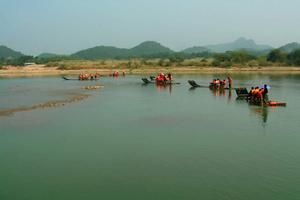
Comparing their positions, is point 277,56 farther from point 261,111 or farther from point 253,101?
point 261,111

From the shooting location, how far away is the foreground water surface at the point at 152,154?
1130cm

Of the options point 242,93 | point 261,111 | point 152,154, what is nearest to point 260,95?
point 261,111

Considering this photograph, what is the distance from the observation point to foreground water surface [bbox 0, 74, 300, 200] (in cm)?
1130

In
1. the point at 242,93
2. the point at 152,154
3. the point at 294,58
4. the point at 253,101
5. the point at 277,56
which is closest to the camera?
the point at 152,154

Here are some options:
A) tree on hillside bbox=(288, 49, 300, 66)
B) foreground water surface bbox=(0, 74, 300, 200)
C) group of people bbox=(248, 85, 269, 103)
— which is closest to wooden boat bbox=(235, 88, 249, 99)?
group of people bbox=(248, 85, 269, 103)

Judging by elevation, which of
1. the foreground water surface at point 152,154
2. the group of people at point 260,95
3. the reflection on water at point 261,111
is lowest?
the reflection on water at point 261,111

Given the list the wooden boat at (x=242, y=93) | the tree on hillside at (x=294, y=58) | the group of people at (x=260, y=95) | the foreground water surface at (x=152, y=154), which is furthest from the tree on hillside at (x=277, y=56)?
the foreground water surface at (x=152, y=154)

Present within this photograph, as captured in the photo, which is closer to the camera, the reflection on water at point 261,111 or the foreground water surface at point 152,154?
the foreground water surface at point 152,154

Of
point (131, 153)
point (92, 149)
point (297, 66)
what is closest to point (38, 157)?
point (92, 149)

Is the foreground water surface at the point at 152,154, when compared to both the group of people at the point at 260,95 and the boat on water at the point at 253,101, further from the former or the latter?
the group of people at the point at 260,95

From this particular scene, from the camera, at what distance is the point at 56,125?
21.1 meters

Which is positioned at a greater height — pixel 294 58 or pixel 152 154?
pixel 294 58

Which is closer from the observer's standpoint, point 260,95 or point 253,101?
point 260,95

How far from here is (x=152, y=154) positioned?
48.8 feet
